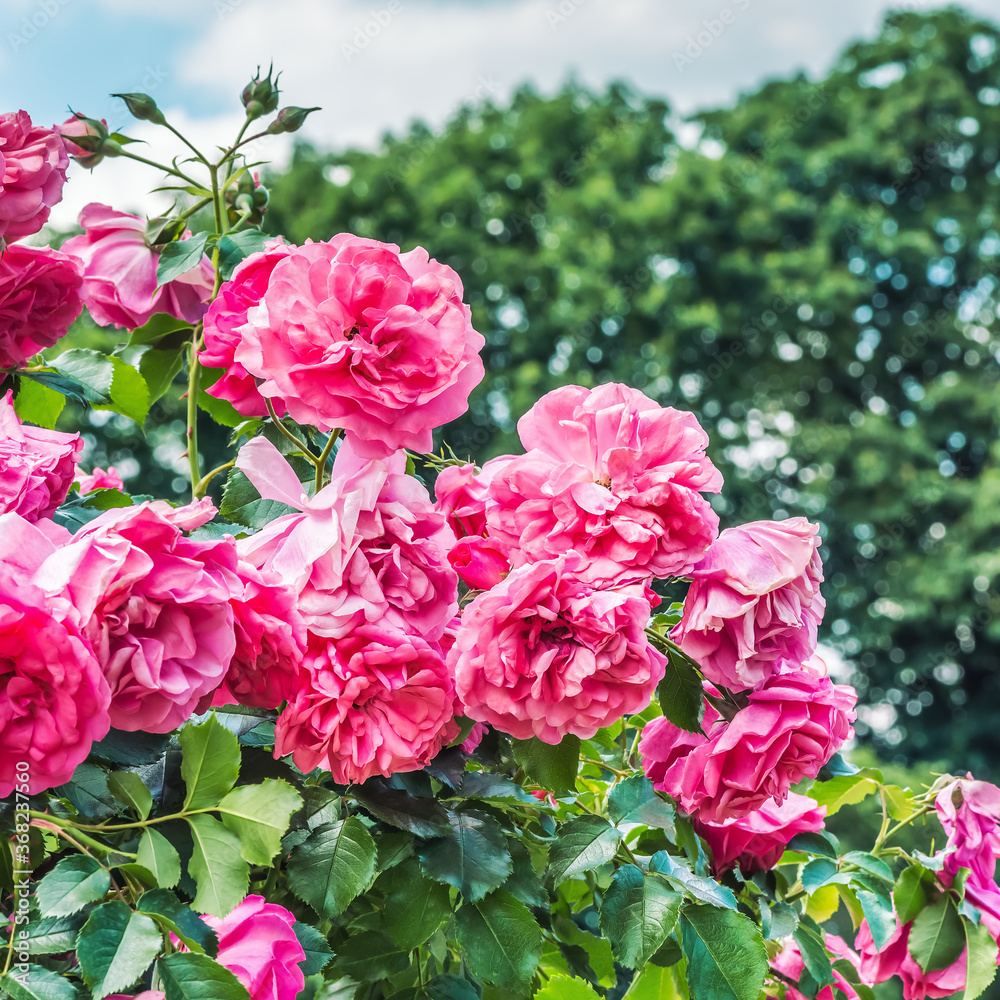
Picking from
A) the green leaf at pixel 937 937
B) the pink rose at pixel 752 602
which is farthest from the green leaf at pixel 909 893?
the pink rose at pixel 752 602

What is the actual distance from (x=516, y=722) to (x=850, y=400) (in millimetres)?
9263

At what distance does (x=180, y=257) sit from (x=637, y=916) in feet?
1.89

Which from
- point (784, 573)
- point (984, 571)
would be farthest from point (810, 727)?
point (984, 571)

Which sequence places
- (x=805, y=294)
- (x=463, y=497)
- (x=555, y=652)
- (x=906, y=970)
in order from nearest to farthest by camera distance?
(x=555, y=652) < (x=463, y=497) < (x=906, y=970) < (x=805, y=294)

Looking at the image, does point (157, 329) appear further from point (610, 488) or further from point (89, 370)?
point (610, 488)

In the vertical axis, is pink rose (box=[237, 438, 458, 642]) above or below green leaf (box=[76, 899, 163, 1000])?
above

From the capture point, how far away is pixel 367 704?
2.02ft

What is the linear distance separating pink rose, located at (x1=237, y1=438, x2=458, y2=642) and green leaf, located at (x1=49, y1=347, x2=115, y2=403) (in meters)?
0.29

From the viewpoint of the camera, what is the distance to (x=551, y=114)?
9844 mm

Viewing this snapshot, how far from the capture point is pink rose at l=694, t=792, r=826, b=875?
832 mm

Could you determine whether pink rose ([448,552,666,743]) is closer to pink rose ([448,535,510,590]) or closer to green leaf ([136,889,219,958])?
pink rose ([448,535,510,590])

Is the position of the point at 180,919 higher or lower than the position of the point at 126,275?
lower

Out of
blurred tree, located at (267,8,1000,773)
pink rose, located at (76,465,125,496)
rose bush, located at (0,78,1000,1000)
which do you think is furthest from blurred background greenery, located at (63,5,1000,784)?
rose bush, located at (0,78,1000,1000)

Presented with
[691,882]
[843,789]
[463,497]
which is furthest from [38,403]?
[843,789]
